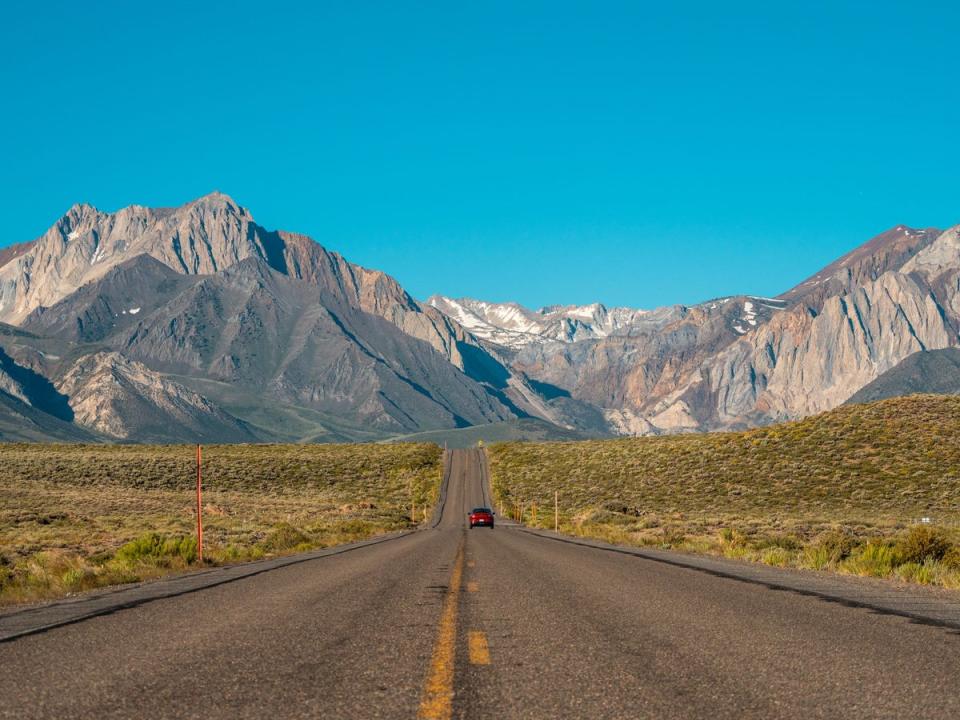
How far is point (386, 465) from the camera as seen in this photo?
117250 mm

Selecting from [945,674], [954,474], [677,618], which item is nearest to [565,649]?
[677,618]

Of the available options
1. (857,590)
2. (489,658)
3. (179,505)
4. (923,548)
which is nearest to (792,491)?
(179,505)

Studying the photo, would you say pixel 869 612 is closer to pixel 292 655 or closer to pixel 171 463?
pixel 292 655

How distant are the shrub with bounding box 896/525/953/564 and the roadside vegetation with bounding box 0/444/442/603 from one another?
16.7 metres

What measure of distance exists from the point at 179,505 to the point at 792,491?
43840mm

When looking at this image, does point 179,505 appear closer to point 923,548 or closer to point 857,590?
point 923,548

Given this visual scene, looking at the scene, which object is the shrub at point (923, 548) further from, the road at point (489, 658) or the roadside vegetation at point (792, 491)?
the road at point (489, 658)

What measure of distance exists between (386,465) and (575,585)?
103980 mm

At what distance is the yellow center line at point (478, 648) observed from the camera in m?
8.14

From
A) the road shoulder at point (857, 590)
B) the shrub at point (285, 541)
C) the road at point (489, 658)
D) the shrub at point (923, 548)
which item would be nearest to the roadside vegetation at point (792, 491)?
the shrub at point (923, 548)

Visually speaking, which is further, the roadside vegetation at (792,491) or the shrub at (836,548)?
the roadside vegetation at (792,491)

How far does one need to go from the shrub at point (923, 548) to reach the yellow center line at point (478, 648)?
1405 cm

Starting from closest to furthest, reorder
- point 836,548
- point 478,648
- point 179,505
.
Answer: point 478,648 → point 836,548 → point 179,505

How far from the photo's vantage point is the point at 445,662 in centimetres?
805
